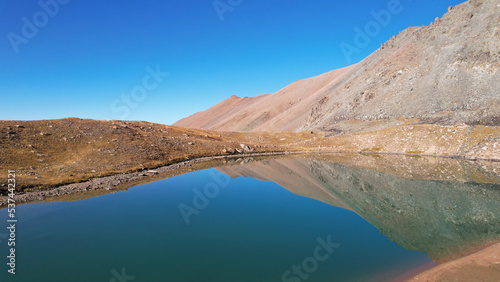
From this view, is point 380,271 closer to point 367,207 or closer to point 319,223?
point 319,223

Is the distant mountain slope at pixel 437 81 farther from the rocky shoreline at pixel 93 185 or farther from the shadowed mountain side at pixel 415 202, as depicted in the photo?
the rocky shoreline at pixel 93 185

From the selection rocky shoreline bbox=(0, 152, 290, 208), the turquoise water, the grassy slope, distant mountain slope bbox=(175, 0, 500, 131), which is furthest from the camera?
distant mountain slope bbox=(175, 0, 500, 131)

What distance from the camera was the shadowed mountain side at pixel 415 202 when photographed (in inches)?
677

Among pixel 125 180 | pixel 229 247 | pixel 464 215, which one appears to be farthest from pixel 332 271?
pixel 125 180

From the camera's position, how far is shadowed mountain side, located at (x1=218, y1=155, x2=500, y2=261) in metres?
17.2

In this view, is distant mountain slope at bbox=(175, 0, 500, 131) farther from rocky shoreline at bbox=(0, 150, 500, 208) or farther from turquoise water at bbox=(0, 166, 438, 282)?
turquoise water at bbox=(0, 166, 438, 282)

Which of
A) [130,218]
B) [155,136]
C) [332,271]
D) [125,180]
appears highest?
[155,136]

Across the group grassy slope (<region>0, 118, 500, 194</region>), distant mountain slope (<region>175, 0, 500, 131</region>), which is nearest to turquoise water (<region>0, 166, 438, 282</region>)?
grassy slope (<region>0, 118, 500, 194</region>)

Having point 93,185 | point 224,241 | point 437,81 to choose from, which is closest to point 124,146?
point 93,185

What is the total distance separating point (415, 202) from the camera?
25656mm

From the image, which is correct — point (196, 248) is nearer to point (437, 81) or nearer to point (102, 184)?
point (102, 184)

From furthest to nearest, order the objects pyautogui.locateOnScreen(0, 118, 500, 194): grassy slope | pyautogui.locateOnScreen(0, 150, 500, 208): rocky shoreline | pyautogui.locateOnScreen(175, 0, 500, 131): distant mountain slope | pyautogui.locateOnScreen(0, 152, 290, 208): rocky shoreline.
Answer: pyautogui.locateOnScreen(175, 0, 500, 131): distant mountain slope < pyautogui.locateOnScreen(0, 118, 500, 194): grassy slope < pyautogui.locateOnScreen(0, 150, 500, 208): rocky shoreline < pyautogui.locateOnScreen(0, 152, 290, 208): rocky shoreline

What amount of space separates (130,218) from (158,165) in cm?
2690

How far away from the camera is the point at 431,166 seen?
4403 cm
